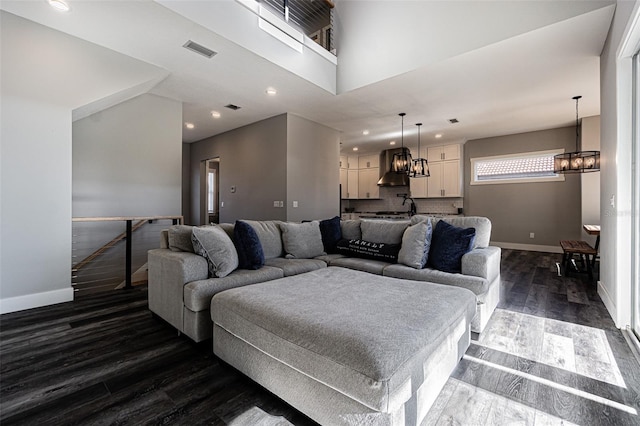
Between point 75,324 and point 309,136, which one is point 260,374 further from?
point 309,136

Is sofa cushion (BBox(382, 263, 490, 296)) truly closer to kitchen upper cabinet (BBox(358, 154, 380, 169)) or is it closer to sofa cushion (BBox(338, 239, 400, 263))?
sofa cushion (BBox(338, 239, 400, 263))

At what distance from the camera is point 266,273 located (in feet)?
8.38

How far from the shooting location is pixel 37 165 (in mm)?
3064

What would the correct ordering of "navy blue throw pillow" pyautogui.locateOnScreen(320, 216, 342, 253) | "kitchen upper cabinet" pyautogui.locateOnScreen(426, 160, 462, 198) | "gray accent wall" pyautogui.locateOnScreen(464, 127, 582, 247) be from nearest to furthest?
"navy blue throw pillow" pyautogui.locateOnScreen(320, 216, 342, 253), "gray accent wall" pyautogui.locateOnScreen(464, 127, 582, 247), "kitchen upper cabinet" pyautogui.locateOnScreen(426, 160, 462, 198)

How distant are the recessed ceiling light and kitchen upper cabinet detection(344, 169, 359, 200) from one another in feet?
25.3

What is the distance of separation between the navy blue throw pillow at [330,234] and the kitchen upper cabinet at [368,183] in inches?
221

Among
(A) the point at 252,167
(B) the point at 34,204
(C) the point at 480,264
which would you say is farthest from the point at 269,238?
(A) the point at 252,167

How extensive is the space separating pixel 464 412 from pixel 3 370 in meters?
2.80

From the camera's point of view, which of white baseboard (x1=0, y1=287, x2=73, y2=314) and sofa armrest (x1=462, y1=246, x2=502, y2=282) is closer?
sofa armrest (x1=462, y1=246, x2=502, y2=282)

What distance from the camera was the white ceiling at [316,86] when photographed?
2.82 metres

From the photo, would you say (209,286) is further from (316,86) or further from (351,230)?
(316,86)

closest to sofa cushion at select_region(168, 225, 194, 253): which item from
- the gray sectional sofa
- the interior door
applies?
the gray sectional sofa

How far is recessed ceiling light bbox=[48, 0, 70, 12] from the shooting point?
2.57 meters

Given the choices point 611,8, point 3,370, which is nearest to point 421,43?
point 611,8
